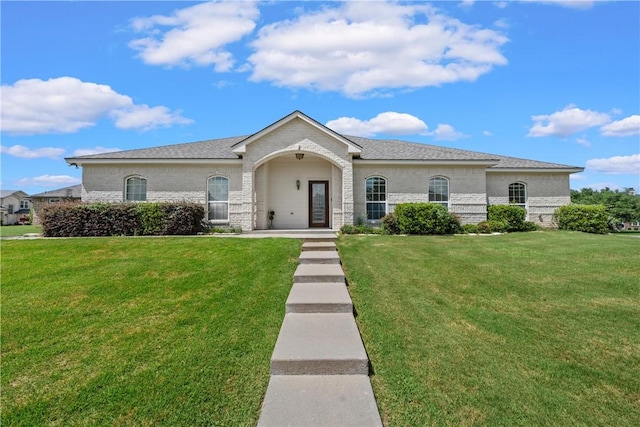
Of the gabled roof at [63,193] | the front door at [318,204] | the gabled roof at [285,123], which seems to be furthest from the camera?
the gabled roof at [63,193]

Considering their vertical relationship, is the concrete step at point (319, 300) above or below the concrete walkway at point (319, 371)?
above

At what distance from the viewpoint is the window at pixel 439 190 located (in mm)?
15664

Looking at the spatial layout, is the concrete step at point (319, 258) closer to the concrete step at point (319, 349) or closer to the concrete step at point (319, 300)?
the concrete step at point (319, 300)

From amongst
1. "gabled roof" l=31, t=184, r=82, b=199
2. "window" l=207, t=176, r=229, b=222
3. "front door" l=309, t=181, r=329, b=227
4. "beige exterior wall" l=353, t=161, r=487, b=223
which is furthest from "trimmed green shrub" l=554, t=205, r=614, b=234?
"gabled roof" l=31, t=184, r=82, b=199

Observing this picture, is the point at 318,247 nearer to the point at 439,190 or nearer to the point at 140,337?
the point at 140,337

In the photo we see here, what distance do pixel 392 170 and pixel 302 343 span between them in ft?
41.3

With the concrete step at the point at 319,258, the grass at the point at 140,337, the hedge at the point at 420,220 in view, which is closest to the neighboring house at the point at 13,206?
the grass at the point at 140,337

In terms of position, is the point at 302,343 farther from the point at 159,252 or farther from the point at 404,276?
the point at 159,252

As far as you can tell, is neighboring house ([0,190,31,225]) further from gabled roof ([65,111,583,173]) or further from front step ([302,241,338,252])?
front step ([302,241,338,252])

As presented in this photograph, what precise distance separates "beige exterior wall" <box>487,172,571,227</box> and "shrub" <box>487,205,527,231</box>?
4.88 ft

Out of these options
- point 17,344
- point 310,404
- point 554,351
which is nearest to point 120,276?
point 17,344

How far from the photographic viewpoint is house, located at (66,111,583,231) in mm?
14414

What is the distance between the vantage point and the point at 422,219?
43.4 ft

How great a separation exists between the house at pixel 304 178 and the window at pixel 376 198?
1.9 inches
